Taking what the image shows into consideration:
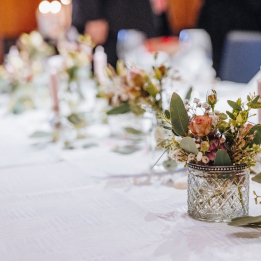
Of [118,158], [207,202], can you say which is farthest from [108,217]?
[118,158]

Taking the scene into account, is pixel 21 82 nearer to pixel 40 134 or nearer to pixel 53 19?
pixel 40 134

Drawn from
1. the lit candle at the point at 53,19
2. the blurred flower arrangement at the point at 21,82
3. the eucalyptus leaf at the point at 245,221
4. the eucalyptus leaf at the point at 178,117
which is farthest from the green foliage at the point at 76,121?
the lit candle at the point at 53,19

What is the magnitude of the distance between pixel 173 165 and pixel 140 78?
0.27 metres

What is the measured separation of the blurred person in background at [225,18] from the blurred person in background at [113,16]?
2.20 ft

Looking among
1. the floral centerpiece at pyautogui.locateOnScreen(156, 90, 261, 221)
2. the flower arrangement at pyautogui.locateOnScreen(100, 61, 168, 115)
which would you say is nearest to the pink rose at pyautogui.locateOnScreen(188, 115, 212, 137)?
the floral centerpiece at pyautogui.locateOnScreen(156, 90, 261, 221)

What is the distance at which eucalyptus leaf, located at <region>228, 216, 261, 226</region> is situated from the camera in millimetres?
929

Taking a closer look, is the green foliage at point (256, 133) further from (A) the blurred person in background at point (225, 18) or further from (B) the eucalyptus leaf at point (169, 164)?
(A) the blurred person in background at point (225, 18)

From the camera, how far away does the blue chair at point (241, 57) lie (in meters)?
3.04

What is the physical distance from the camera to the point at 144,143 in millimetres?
A: 1840

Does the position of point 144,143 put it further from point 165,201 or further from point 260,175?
point 260,175

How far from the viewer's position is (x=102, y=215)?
107 cm

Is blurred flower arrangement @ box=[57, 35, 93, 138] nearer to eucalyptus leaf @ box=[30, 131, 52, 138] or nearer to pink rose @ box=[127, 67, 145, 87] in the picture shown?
eucalyptus leaf @ box=[30, 131, 52, 138]

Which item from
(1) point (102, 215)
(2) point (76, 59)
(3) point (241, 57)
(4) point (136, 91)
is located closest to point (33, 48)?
(2) point (76, 59)

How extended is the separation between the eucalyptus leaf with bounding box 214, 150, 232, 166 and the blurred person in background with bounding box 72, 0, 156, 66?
4163mm
